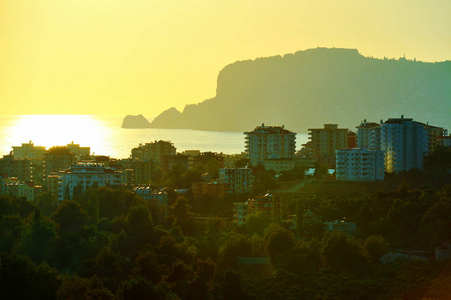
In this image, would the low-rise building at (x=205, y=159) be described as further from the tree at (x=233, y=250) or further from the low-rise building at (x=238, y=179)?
the tree at (x=233, y=250)

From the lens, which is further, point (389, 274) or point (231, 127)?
point (231, 127)

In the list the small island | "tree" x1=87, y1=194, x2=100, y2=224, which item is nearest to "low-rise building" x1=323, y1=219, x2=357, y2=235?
"tree" x1=87, y1=194, x2=100, y2=224

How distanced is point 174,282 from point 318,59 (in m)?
71.6

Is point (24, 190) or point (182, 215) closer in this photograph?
point (182, 215)

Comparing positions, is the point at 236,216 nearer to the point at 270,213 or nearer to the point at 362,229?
the point at 270,213

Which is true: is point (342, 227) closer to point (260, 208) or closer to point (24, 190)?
point (260, 208)

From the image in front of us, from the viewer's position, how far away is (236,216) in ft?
69.3

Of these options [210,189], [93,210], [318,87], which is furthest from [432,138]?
[318,87]

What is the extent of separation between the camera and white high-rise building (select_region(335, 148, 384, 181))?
26234mm

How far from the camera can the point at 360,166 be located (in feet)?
86.4

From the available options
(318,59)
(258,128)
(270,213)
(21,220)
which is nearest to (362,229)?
(270,213)

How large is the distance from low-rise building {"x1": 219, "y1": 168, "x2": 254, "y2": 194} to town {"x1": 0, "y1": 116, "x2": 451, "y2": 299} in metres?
0.03

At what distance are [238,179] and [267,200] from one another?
4.05 metres

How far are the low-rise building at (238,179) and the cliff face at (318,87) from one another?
54.3 meters
